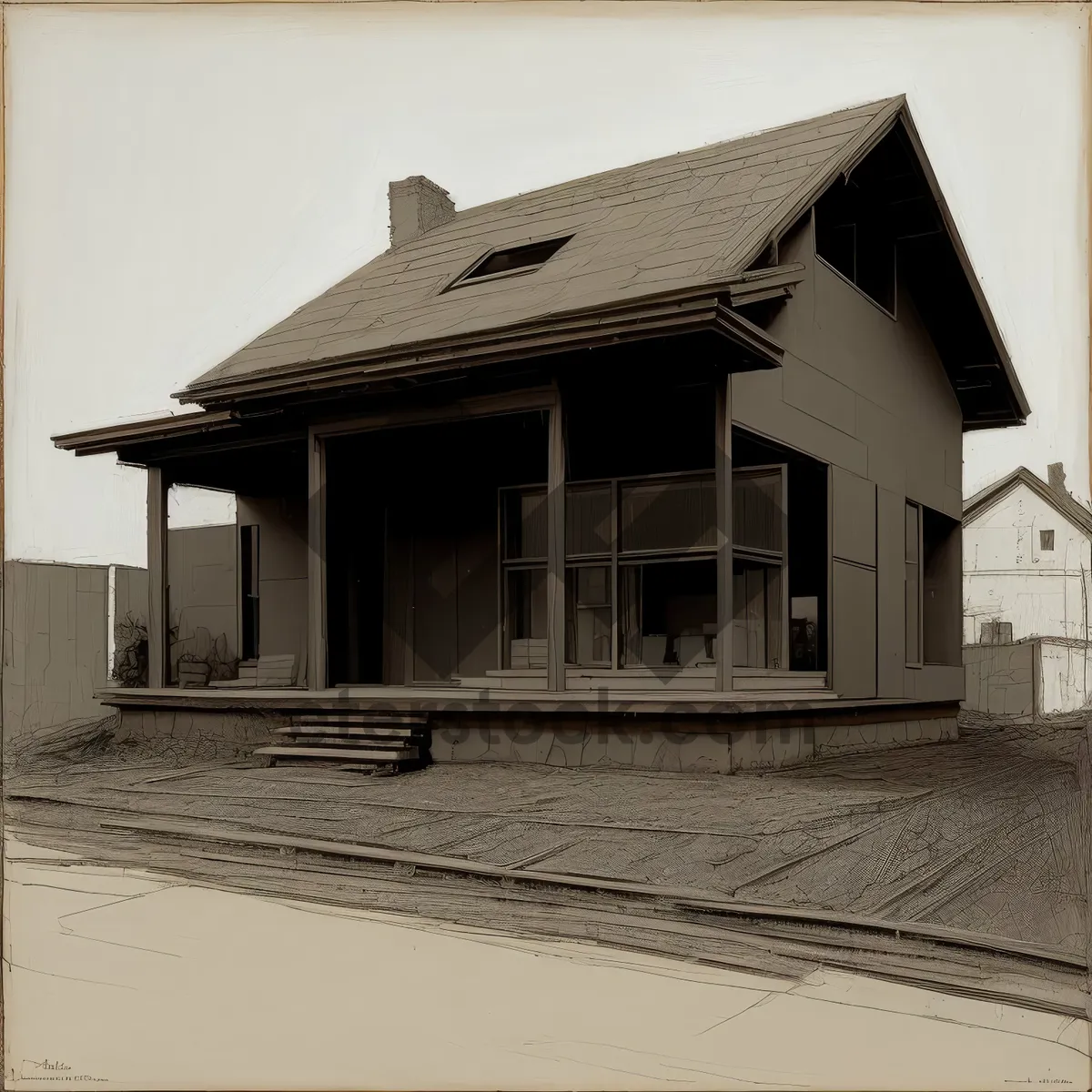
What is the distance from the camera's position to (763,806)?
7020mm

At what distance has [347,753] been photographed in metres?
9.45

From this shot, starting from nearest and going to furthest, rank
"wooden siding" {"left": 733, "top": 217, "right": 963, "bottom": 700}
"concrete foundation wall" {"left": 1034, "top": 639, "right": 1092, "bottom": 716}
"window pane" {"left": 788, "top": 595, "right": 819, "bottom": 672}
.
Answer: "concrete foundation wall" {"left": 1034, "top": 639, "right": 1092, "bottom": 716}, "wooden siding" {"left": 733, "top": 217, "right": 963, "bottom": 700}, "window pane" {"left": 788, "top": 595, "right": 819, "bottom": 672}

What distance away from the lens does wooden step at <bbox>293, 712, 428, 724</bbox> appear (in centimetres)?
965

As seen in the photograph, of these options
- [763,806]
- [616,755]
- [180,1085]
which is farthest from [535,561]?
[180,1085]

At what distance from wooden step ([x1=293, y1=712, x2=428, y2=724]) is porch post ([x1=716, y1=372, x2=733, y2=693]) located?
2596 millimetres

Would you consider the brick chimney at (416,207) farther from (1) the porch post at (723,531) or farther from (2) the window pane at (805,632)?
(2) the window pane at (805,632)

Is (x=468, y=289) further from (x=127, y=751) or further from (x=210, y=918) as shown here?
(x=210, y=918)

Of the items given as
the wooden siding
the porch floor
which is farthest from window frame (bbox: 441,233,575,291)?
the porch floor

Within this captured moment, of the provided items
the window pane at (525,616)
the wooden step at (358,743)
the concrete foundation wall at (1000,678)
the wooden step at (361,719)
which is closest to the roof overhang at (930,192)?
the concrete foundation wall at (1000,678)

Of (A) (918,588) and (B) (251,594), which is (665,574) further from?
(B) (251,594)

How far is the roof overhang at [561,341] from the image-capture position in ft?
27.4

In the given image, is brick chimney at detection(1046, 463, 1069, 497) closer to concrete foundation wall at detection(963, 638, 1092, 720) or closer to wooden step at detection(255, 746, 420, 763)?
concrete foundation wall at detection(963, 638, 1092, 720)

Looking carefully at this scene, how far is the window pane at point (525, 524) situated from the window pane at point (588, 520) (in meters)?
0.74

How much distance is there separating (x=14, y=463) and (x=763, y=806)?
187 inches
